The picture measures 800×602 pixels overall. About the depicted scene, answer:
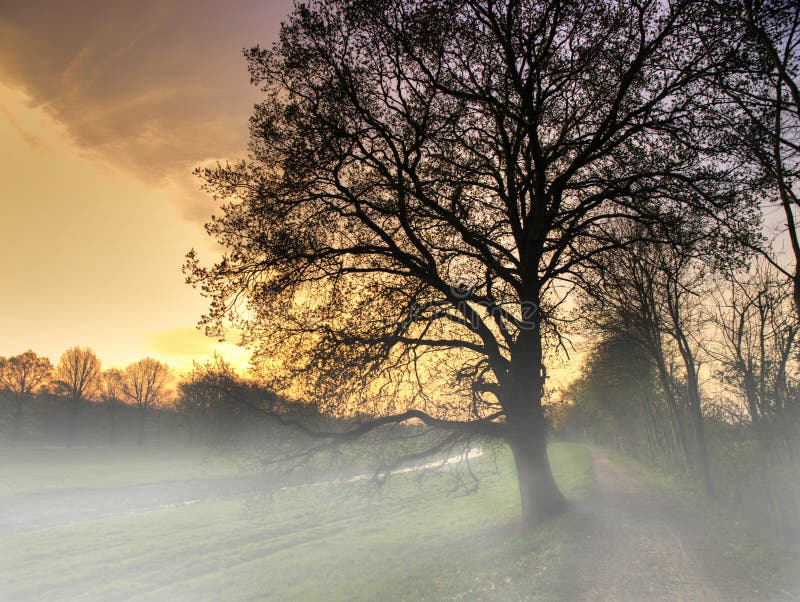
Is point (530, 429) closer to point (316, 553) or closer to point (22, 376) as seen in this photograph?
point (316, 553)

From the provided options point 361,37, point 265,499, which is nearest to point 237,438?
point 265,499

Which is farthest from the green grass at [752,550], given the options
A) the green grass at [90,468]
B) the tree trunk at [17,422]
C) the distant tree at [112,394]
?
the distant tree at [112,394]

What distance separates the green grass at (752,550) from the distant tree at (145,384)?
7797 centimetres

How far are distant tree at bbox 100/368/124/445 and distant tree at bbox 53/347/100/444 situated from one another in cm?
163

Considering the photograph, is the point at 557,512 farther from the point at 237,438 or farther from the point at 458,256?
the point at 237,438

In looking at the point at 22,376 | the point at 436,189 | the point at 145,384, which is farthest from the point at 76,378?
the point at 436,189

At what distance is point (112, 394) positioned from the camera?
72.9 m

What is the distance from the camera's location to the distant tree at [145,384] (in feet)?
245

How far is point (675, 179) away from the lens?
44.6 ft

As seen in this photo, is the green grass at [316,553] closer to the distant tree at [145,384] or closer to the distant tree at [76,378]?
the distant tree at [76,378]

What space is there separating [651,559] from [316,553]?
14.2 metres

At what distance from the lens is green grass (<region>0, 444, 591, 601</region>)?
12.1 m

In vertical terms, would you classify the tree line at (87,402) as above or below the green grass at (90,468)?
above

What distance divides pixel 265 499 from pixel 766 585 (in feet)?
40.3
